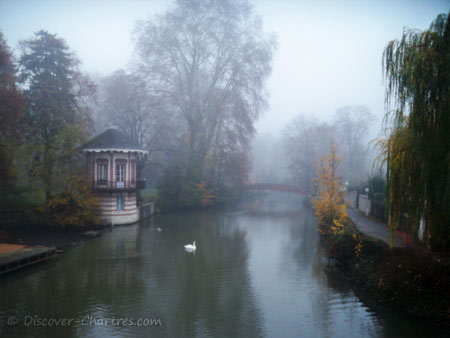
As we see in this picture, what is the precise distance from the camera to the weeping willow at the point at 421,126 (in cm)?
1129

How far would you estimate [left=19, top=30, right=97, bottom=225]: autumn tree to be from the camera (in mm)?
28984

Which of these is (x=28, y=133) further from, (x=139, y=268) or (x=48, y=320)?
(x=48, y=320)

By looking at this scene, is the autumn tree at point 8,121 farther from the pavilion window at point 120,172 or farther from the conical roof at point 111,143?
the pavilion window at point 120,172

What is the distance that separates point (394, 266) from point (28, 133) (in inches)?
1117

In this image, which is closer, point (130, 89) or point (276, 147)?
point (130, 89)

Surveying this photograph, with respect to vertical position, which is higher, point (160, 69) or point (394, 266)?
point (160, 69)

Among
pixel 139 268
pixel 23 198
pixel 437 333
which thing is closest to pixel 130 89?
pixel 23 198

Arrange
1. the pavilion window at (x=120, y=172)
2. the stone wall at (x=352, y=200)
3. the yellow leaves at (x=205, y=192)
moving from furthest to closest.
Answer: the yellow leaves at (x=205, y=192) → the stone wall at (x=352, y=200) → the pavilion window at (x=120, y=172)

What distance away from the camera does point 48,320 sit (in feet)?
Result: 42.6

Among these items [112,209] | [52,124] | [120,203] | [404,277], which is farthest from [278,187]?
[404,277]

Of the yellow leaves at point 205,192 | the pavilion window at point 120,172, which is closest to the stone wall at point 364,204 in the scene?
the yellow leaves at point 205,192

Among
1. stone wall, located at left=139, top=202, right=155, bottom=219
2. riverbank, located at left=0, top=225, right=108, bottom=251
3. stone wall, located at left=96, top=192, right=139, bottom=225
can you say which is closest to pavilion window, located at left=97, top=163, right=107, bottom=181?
stone wall, located at left=96, top=192, right=139, bottom=225

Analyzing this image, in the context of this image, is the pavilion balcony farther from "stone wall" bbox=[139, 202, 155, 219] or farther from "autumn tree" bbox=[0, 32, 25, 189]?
"autumn tree" bbox=[0, 32, 25, 189]

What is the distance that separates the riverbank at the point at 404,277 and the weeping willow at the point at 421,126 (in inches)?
47.6
